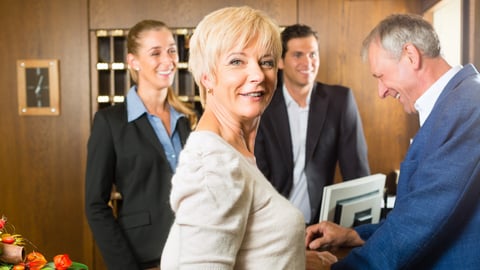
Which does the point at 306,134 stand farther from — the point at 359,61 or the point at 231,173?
the point at 231,173

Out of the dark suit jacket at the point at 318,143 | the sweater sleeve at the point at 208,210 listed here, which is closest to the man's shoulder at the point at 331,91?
the dark suit jacket at the point at 318,143

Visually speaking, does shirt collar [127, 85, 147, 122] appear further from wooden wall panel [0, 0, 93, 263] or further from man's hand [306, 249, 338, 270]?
wooden wall panel [0, 0, 93, 263]

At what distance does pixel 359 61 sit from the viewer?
396 cm

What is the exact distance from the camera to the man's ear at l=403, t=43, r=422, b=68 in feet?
6.08

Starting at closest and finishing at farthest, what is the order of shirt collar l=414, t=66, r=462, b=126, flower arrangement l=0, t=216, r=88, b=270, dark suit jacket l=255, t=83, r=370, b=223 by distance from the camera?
flower arrangement l=0, t=216, r=88, b=270
shirt collar l=414, t=66, r=462, b=126
dark suit jacket l=255, t=83, r=370, b=223

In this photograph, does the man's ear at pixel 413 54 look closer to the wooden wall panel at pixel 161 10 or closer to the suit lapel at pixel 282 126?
the suit lapel at pixel 282 126

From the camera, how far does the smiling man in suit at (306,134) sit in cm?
291

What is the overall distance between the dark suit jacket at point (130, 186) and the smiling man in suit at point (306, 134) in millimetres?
787

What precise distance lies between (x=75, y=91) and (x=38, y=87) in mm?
304

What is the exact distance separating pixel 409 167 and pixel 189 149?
79 centimetres

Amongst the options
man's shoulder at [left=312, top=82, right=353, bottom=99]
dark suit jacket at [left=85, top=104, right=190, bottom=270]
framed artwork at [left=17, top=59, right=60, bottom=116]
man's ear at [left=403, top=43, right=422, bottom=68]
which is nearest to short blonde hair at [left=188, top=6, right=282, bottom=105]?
man's ear at [left=403, top=43, right=422, bottom=68]

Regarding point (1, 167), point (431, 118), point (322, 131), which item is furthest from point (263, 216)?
point (1, 167)

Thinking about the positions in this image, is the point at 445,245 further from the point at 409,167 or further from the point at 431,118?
the point at 431,118

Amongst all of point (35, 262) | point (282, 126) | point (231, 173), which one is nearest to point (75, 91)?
point (282, 126)
